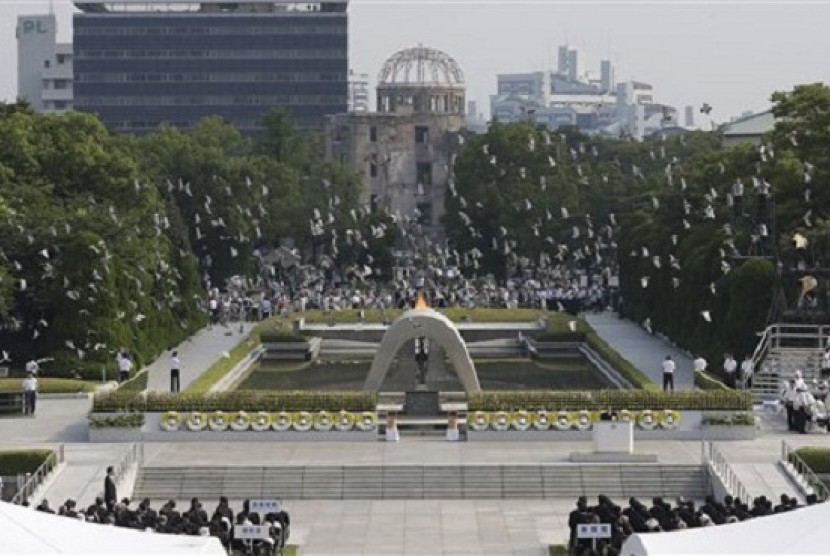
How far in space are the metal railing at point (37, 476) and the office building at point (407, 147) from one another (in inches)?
4425

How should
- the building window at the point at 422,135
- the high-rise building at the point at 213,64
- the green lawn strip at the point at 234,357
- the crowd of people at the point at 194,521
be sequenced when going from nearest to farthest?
1. the crowd of people at the point at 194,521
2. the green lawn strip at the point at 234,357
3. the building window at the point at 422,135
4. the high-rise building at the point at 213,64

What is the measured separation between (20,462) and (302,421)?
768cm

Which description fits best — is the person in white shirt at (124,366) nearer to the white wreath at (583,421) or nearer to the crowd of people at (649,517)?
the white wreath at (583,421)

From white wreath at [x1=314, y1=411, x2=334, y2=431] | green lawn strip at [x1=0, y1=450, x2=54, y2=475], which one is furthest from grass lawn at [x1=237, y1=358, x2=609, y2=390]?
green lawn strip at [x1=0, y1=450, x2=54, y2=475]

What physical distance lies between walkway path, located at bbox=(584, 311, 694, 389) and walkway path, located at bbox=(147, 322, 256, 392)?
43.0 feet

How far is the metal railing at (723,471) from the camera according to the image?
46.6m

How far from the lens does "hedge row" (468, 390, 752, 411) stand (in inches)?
2164

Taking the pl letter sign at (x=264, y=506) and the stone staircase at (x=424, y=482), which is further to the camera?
the stone staircase at (x=424, y=482)

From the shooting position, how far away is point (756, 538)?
31.9m

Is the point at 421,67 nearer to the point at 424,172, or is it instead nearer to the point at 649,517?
the point at 424,172

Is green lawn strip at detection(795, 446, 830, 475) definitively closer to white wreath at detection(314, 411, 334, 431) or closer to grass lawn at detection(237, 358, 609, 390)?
white wreath at detection(314, 411, 334, 431)

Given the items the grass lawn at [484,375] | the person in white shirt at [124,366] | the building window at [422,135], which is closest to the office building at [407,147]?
the building window at [422,135]

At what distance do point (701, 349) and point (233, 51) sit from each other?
122 m

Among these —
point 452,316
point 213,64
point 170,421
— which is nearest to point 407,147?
point 213,64
